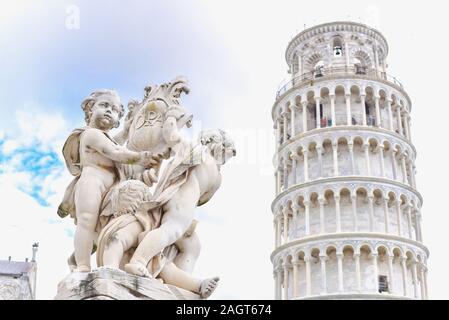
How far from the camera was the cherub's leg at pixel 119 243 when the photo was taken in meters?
4.51

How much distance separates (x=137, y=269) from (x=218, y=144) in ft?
4.19

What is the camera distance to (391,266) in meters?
39.0

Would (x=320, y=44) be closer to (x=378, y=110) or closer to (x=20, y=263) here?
(x=378, y=110)

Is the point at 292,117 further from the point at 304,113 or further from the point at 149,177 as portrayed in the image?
the point at 149,177

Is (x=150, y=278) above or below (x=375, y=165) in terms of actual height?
below

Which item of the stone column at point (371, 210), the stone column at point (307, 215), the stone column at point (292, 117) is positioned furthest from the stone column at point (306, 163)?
the stone column at point (371, 210)

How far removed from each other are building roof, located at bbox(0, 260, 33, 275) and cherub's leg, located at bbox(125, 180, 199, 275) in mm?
48673

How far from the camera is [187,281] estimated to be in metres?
4.80

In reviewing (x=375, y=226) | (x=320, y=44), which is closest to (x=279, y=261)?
(x=375, y=226)

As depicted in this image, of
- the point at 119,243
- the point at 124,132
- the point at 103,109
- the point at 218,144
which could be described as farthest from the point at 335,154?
the point at 119,243

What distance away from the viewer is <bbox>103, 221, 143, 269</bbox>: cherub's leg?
4.51 m

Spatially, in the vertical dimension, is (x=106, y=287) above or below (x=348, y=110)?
below
